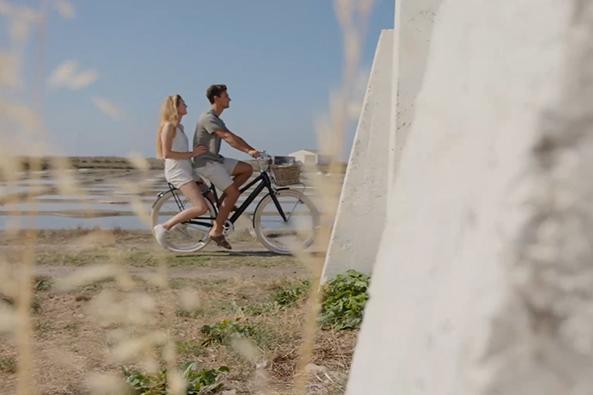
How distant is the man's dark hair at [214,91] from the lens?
6.29m

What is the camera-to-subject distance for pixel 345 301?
4008 mm

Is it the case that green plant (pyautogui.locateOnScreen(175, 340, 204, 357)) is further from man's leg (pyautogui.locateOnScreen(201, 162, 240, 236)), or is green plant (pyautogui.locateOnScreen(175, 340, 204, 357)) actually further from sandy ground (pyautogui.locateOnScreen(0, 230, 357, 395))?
man's leg (pyautogui.locateOnScreen(201, 162, 240, 236))

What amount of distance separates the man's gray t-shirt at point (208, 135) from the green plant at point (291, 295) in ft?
6.94

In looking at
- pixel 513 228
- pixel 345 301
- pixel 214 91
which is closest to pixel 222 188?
pixel 214 91

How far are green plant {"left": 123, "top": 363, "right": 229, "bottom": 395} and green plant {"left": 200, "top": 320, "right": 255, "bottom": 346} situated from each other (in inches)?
29.5

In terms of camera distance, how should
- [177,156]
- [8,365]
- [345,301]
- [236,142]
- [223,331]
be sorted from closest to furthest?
[8,365]
[223,331]
[345,301]
[177,156]
[236,142]

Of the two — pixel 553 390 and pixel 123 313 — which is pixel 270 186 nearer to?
pixel 123 313

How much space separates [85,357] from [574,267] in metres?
3.43

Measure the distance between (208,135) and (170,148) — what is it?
379mm

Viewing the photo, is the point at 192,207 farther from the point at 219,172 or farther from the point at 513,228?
the point at 513,228

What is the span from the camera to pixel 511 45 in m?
0.44

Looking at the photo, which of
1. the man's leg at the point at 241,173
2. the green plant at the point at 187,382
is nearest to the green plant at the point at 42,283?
the man's leg at the point at 241,173

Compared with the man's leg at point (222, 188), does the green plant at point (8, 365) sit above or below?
below

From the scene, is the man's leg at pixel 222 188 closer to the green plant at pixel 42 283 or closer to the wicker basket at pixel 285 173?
the wicker basket at pixel 285 173
